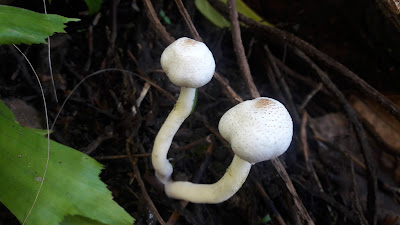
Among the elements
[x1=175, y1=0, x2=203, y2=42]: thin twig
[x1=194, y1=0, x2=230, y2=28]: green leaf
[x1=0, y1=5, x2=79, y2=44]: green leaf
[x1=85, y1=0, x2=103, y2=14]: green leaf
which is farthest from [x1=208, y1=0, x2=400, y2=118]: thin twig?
[x1=0, y1=5, x2=79, y2=44]: green leaf

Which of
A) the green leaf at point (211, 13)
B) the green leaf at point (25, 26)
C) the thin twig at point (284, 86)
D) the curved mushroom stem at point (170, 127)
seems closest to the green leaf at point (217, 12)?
the green leaf at point (211, 13)

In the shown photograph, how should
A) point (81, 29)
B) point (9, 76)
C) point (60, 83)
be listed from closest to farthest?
1. point (9, 76)
2. point (60, 83)
3. point (81, 29)

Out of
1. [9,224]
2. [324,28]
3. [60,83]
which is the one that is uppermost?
[324,28]

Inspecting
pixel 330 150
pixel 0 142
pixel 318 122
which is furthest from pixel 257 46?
pixel 0 142

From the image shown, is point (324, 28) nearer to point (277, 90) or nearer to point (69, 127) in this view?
point (277, 90)

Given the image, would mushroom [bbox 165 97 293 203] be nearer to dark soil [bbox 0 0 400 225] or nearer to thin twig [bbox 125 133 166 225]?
dark soil [bbox 0 0 400 225]

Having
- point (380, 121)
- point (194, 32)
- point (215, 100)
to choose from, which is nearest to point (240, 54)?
point (194, 32)

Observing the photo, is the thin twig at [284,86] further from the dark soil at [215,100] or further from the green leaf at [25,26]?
the green leaf at [25,26]
